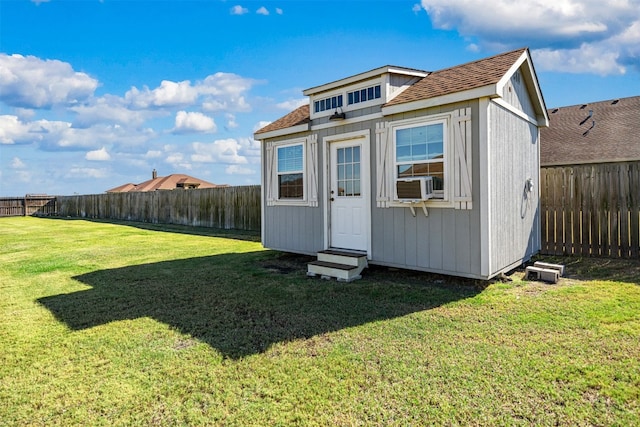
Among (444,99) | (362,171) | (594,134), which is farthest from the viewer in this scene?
(594,134)

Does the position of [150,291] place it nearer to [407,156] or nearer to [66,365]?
[66,365]

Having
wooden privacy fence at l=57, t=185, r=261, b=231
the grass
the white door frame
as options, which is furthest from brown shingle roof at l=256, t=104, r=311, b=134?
wooden privacy fence at l=57, t=185, r=261, b=231

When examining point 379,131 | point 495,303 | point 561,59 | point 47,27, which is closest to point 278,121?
point 379,131

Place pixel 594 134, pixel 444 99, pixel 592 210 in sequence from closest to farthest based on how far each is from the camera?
pixel 444 99, pixel 592 210, pixel 594 134

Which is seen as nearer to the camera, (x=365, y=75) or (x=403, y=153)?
(x=403, y=153)

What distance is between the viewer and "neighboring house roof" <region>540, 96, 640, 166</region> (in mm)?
12184

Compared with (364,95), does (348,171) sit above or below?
below

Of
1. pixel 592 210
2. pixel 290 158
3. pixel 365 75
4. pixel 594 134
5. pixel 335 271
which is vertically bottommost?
pixel 335 271

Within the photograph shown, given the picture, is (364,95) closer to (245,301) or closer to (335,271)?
(335,271)

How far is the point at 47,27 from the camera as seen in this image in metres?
12.9

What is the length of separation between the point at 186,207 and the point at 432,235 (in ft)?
44.7

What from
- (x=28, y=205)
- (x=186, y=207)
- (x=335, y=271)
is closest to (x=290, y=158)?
(x=335, y=271)

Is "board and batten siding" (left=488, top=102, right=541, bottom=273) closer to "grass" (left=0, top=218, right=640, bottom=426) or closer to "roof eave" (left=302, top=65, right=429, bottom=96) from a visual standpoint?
"grass" (left=0, top=218, right=640, bottom=426)

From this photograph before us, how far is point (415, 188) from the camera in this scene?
535 centimetres
